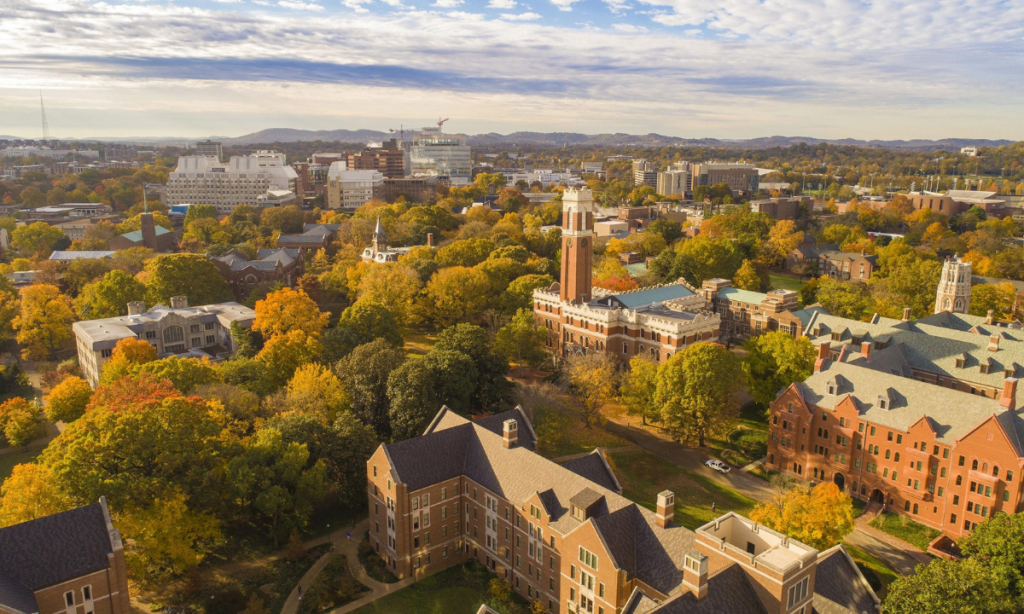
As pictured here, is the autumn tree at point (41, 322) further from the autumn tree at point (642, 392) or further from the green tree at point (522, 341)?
the autumn tree at point (642, 392)

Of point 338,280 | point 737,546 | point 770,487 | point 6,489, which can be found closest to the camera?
point 737,546

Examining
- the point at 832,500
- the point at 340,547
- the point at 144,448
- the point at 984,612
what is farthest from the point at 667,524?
the point at 144,448

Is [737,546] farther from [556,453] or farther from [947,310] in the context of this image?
[947,310]

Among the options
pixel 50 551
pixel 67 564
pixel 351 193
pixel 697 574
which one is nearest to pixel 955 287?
pixel 697 574

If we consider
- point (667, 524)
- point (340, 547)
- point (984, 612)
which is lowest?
point (340, 547)

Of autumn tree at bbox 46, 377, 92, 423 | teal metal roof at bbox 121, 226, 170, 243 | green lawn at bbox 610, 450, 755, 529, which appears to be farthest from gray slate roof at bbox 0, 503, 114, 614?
teal metal roof at bbox 121, 226, 170, 243

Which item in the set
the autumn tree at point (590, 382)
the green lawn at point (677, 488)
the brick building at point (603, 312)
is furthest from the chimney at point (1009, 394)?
the autumn tree at point (590, 382)

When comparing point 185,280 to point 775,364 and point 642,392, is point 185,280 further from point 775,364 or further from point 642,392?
point 775,364

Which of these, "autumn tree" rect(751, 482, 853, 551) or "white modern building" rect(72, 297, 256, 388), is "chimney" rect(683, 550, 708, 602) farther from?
"white modern building" rect(72, 297, 256, 388)
